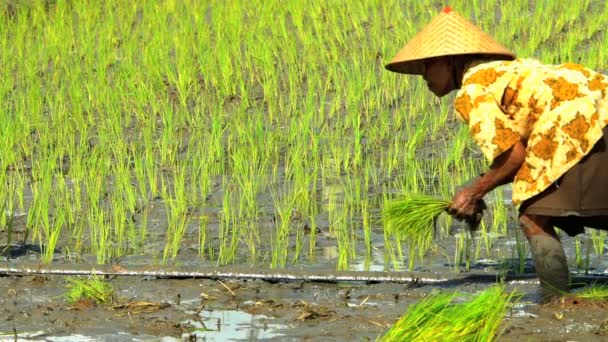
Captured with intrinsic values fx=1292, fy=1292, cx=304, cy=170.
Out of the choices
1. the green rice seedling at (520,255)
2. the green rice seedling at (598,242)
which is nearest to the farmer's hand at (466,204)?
the green rice seedling at (520,255)

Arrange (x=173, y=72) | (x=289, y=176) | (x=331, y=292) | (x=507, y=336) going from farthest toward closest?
(x=173, y=72) < (x=289, y=176) < (x=331, y=292) < (x=507, y=336)

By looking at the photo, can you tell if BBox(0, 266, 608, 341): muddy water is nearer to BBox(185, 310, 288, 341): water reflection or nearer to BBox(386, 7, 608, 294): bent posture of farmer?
BBox(185, 310, 288, 341): water reflection

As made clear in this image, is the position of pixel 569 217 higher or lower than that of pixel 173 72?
lower

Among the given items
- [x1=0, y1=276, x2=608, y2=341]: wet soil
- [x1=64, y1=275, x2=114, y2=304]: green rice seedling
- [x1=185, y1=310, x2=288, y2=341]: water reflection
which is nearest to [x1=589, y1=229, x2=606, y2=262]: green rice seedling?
[x1=0, y1=276, x2=608, y2=341]: wet soil

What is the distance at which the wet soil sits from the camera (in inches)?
149

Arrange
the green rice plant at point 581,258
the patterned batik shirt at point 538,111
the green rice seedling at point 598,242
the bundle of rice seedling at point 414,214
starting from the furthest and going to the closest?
the green rice seedling at point 598,242, the green rice plant at point 581,258, the bundle of rice seedling at point 414,214, the patterned batik shirt at point 538,111

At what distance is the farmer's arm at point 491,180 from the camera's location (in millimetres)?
3828

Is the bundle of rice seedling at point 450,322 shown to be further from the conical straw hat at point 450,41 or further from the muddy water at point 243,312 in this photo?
the conical straw hat at point 450,41

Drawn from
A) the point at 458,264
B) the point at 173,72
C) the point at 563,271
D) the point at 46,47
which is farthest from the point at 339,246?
the point at 46,47

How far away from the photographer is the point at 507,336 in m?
3.68

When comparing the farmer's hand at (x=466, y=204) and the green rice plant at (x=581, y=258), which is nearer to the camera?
the farmer's hand at (x=466, y=204)

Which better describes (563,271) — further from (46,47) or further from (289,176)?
(46,47)

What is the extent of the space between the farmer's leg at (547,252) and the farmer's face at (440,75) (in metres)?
0.46

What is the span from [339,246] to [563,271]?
1066 mm
